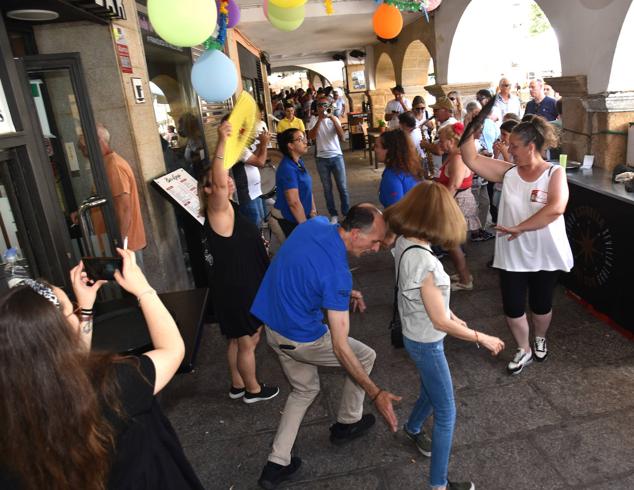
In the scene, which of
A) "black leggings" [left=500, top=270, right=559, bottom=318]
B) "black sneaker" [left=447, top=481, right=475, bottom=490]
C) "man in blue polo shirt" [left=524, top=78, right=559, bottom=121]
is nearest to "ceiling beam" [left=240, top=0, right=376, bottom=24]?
"man in blue polo shirt" [left=524, top=78, right=559, bottom=121]

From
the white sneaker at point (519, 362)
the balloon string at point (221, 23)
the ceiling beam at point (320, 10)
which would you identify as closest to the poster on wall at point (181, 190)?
the balloon string at point (221, 23)

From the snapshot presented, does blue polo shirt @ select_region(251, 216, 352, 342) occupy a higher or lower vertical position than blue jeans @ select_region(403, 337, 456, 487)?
higher

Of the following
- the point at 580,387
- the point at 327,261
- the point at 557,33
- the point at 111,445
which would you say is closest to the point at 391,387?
the point at 580,387

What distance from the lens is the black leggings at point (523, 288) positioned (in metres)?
3.13

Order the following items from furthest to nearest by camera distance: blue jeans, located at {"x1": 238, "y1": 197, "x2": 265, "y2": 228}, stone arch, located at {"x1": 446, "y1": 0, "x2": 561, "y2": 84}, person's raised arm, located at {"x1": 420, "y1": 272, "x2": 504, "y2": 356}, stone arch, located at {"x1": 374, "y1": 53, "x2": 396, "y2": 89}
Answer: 1. stone arch, located at {"x1": 374, "y1": 53, "x2": 396, "y2": 89}
2. stone arch, located at {"x1": 446, "y1": 0, "x2": 561, "y2": 84}
3. blue jeans, located at {"x1": 238, "y1": 197, "x2": 265, "y2": 228}
4. person's raised arm, located at {"x1": 420, "y1": 272, "x2": 504, "y2": 356}

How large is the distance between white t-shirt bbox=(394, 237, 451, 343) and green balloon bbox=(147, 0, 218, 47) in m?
2.21

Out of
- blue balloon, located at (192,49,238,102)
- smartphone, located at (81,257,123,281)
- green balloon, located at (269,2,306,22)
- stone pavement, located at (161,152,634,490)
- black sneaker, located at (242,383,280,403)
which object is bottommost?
stone pavement, located at (161,152,634,490)

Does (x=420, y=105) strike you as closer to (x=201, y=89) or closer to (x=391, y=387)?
Result: (x=201, y=89)

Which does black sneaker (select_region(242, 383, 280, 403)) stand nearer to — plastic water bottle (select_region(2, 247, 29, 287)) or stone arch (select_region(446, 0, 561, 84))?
plastic water bottle (select_region(2, 247, 29, 287))

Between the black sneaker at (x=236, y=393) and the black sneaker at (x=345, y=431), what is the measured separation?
0.78 m

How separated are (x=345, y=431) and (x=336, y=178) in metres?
5.00

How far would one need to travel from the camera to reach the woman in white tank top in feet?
9.62

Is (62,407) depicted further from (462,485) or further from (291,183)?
(291,183)

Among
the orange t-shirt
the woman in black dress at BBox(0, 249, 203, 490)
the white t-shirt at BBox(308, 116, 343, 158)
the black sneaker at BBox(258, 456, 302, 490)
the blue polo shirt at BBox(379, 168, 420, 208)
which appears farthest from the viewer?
the white t-shirt at BBox(308, 116, 343, 158)
